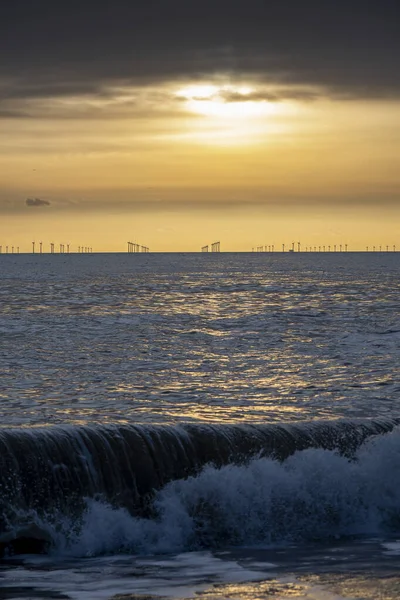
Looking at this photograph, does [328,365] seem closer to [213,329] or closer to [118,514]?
[213,329]

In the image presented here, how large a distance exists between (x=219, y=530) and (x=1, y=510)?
4.45 m

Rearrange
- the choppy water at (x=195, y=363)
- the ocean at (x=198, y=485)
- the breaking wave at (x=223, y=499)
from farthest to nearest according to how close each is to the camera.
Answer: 1. the choppy water at (x=195, y=363)
2. the breaking wave at (x=223, y=499)
3. the ocean at (x=198, y=485)

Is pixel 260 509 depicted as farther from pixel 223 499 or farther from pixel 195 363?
pixel 195 363

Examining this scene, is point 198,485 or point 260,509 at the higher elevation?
point 198,485

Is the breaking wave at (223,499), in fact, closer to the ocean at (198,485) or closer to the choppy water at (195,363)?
the ocean at (198,485)

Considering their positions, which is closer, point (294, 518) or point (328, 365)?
point (294, 518)

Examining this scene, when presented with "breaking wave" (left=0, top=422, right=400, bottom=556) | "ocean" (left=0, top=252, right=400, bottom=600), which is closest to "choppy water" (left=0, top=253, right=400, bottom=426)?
"ocean" (left=0, top=252, right=400, bottom=600)

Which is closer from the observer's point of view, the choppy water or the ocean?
the ocean

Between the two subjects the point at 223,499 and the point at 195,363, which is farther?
the point at 195,363

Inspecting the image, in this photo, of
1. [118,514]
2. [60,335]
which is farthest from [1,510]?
[60,335]

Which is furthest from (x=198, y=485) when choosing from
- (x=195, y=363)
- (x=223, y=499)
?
(x=195, y=363)

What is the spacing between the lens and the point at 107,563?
17219mm

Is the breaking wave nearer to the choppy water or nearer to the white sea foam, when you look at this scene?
the white sea foam

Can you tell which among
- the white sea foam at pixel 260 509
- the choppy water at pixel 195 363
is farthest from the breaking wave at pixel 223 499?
the choppy water at pixel 195 363
